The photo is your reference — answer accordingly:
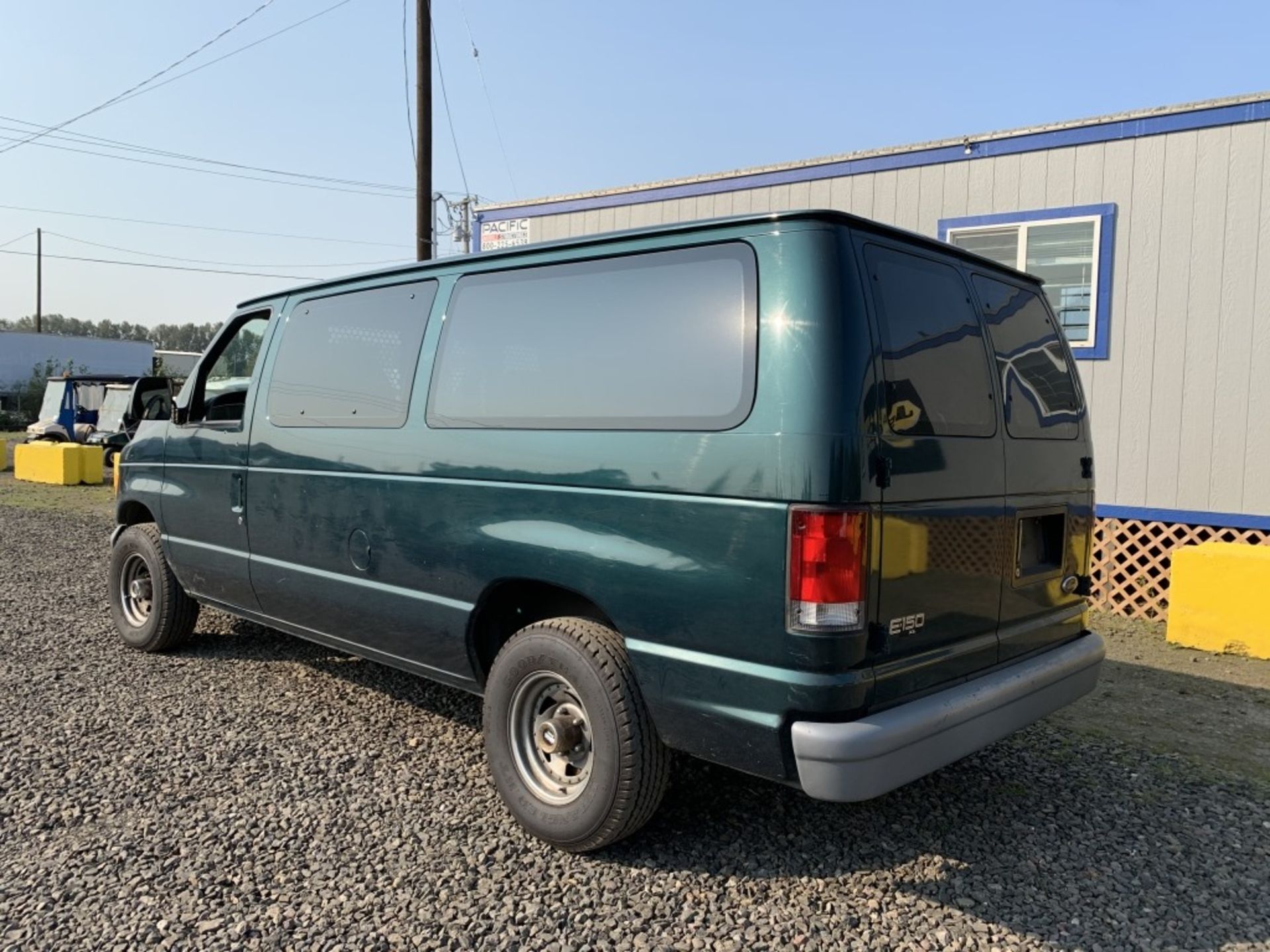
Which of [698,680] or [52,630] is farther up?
[698,680]

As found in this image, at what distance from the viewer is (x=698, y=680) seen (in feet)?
9.12

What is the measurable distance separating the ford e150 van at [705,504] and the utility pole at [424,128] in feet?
29.1

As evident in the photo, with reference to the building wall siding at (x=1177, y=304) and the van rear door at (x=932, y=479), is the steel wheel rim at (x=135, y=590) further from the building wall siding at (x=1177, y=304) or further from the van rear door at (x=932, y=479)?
the building wall siding at (x=1177, y=304)

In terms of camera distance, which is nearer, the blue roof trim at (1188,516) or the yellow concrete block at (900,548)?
the yellow concrete block at (900,548)

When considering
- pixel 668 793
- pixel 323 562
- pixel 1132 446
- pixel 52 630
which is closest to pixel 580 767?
pixel 668 793

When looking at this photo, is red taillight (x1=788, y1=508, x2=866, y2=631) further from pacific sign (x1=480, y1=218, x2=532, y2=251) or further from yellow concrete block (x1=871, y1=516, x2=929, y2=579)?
pacific sign (x1=480, y1=218, x2=532, y2=251)

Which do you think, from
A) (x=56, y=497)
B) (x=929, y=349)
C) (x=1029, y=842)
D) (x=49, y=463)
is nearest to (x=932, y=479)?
(x=929, y=349)

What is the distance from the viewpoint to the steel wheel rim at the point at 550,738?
10.5ft

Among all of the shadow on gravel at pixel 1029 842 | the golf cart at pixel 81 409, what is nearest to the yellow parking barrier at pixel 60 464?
the golf cart at pixel 81 409

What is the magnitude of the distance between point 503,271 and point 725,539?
5.07 ft

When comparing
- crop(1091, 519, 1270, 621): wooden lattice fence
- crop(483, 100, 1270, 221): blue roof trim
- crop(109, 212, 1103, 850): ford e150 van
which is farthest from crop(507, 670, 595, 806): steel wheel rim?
crop(483, 100, 1270, 221): blue roof trim

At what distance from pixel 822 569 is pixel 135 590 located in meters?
4.81

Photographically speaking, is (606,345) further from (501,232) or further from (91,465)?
(91,465)

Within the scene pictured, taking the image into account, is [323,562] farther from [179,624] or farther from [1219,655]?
[1219,655]
